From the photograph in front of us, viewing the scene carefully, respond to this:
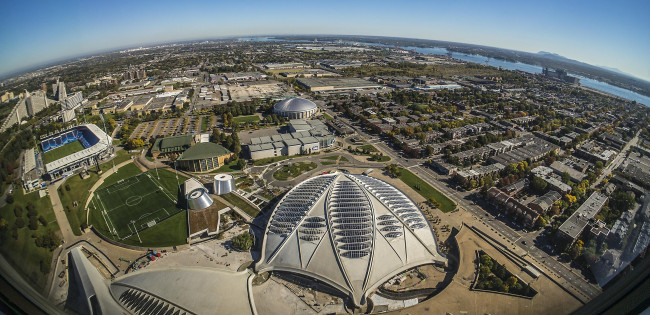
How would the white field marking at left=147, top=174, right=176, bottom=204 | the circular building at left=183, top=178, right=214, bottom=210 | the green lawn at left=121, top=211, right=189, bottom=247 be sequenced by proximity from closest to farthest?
the green lawn at left=121, top=211, right=189, bottom=247, the circular building at left=183, top=178, right=214, bottom=210, the white field marking at left=147, top=174, right=176, bottom=204

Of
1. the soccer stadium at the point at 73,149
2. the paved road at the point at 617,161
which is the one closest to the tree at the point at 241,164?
the soccer stadium at the point at 73,149

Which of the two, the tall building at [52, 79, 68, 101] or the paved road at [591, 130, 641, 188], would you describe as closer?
the paved road at [591, 130, 641, 188]

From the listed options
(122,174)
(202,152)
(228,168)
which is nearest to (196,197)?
(228,168)

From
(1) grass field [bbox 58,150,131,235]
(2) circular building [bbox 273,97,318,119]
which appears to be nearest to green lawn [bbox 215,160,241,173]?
(1) grass field [bbox 58,150,131,235]

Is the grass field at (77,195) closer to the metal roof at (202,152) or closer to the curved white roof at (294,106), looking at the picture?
the metal roof at (202,152)

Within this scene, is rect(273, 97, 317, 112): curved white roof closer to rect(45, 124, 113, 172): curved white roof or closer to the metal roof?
the metal roof

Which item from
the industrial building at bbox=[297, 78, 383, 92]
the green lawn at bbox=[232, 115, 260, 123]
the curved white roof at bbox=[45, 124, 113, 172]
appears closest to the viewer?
the curved white roof at bbox=[45, 124, 113, 172]
